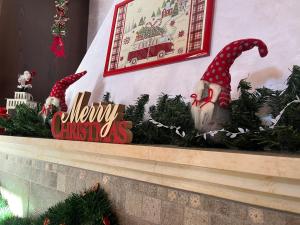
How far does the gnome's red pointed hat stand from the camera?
3.08ft

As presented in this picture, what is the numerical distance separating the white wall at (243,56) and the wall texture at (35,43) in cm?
122

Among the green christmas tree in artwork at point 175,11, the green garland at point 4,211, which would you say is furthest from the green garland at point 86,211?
the green christmas tree in artwork at point 175,11

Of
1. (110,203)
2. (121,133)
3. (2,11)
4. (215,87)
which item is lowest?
(110,203)

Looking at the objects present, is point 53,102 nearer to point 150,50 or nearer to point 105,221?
point 150,50

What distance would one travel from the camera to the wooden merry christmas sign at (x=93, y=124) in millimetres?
1110

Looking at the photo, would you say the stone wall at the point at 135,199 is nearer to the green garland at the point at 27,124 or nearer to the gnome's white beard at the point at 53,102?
the green garland at the point at 27,124

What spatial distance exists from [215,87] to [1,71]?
2.11 metres

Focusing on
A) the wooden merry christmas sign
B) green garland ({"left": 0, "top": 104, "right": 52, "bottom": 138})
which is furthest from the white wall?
green garland ({"left": 0, "top": 104, "right": 52, "bottom": 138})

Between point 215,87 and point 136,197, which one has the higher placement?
point 215,87

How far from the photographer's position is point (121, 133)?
1100 mm

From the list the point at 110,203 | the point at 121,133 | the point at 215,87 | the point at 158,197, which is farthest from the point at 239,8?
the point at 110,203

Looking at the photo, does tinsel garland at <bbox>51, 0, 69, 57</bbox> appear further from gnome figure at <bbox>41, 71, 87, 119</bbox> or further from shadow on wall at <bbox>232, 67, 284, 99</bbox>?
shadow on wall at <bbox>232, 67, 284, 99</bbox>

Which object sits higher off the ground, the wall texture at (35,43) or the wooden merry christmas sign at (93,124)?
the wall texture at (35,43)

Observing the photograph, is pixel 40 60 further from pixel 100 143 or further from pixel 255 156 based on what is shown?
pixel 255 156
